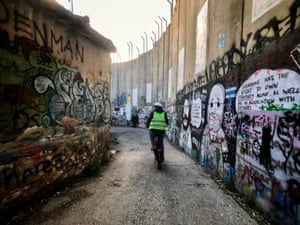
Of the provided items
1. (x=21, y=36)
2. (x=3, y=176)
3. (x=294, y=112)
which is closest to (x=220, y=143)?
(x=294, y=112)

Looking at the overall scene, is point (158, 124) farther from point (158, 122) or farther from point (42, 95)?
point (42, 95)

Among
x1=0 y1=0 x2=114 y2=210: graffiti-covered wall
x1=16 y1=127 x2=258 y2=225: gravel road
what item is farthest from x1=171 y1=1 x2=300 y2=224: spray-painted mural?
x1=0 y1=0 x2=114 y2=210: graffiti-covered wall

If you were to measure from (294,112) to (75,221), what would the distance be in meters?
3.10

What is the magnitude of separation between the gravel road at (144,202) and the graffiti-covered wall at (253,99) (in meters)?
0.51

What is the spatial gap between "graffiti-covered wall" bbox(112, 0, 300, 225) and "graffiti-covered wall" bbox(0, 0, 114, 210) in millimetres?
2948

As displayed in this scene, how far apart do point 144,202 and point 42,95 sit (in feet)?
8.17

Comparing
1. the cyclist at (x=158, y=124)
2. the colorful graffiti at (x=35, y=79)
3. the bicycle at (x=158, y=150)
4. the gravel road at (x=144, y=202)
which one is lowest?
the gravel road at (x=144, y=202)

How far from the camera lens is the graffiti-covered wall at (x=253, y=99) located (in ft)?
7.68

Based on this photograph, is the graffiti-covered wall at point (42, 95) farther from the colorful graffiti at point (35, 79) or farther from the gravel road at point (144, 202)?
the gravel road at point (144, 202)

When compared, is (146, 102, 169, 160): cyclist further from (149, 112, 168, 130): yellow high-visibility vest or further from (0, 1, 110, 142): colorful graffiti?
(0, 1, 110, 142): colorful graffiti

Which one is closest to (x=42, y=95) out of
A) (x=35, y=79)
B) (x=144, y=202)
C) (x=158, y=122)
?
(x=35, y=79)

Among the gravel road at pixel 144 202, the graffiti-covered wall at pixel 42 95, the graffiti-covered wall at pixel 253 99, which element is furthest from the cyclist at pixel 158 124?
the graffiti-covered wall at pixel 42 95

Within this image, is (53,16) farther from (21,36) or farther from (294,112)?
(294,112)

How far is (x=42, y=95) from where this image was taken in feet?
10.9
